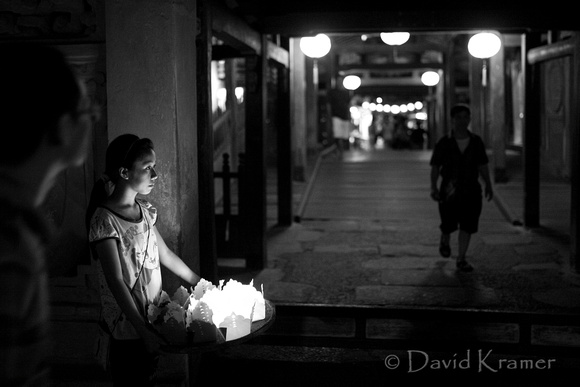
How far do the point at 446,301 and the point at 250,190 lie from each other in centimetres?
309

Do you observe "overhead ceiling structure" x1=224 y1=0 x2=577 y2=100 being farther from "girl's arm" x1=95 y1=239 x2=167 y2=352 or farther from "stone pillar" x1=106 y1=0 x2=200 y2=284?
"girl's arm" x1=95 y1=239 x2=167 y2=352

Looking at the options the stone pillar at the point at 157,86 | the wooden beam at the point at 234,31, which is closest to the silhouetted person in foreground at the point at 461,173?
the wooden beam at the point at 234,31

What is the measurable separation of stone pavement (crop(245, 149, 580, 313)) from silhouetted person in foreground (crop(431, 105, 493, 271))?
0.77 metres

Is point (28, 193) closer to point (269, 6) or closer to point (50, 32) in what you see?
point (50, 32)

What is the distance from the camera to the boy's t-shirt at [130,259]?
351 cm

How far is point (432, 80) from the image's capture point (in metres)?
21.4

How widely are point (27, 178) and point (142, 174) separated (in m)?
1.58

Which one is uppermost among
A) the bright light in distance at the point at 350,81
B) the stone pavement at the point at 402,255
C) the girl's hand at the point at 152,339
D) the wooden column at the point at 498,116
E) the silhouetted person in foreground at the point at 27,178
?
the bright light in distance at the point at 350,81

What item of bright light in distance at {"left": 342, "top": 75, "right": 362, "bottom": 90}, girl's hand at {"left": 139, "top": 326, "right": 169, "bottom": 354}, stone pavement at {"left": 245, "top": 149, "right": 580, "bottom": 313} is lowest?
stone pavement at {"left": 245, "top": 149, "right": 580, "bottom": 313}

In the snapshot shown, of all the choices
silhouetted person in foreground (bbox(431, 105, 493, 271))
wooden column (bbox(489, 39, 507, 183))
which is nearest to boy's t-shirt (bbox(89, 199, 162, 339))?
silhouetted person in foreground (bbox(431, 105, 493, 271))

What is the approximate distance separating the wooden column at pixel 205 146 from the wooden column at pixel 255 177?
2.86 m

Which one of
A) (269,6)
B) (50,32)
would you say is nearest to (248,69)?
(269,6)

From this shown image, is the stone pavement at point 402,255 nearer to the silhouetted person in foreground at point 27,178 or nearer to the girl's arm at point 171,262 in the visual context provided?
the girl's arm at point 171,262

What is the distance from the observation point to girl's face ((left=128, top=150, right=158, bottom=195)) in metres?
3.56
